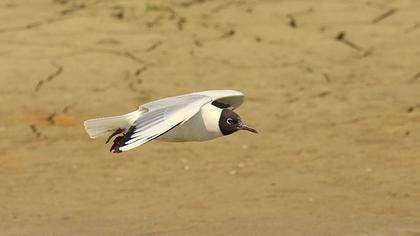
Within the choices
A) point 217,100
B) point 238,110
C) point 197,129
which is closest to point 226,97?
point 217,100

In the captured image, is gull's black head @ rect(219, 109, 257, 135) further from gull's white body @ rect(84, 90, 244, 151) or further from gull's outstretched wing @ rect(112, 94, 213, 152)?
gull's outstretched wing @ rect(112, 94, 213, 152)

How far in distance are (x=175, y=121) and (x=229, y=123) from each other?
0.76 metres

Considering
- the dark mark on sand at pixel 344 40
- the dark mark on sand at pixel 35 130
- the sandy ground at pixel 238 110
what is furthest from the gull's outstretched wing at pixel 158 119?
the dark mark on sand at pixel 344 40

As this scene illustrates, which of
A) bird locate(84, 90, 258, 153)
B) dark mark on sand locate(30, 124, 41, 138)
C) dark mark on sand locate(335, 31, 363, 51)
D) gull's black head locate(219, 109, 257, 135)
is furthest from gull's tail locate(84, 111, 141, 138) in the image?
dark mark on sand locate(335, 31, 363, 51)

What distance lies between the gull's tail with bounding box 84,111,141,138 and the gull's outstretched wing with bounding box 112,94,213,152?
0.38 ft

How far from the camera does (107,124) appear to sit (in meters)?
8.38

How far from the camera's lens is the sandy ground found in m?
9.29

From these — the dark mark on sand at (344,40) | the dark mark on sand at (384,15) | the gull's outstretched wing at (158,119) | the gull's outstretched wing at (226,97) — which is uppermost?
the gull's outstretched wing at (158,119)

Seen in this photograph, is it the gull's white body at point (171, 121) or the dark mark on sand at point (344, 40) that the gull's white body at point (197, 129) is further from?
the dark mark on sand at point (344, 40)

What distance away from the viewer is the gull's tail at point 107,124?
27.3ft

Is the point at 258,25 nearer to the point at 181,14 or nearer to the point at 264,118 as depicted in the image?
the point at 181,14

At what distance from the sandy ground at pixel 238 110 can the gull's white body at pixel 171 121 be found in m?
0.72

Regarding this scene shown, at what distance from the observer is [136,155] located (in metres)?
10.4

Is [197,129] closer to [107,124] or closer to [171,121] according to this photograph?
[107,124]
